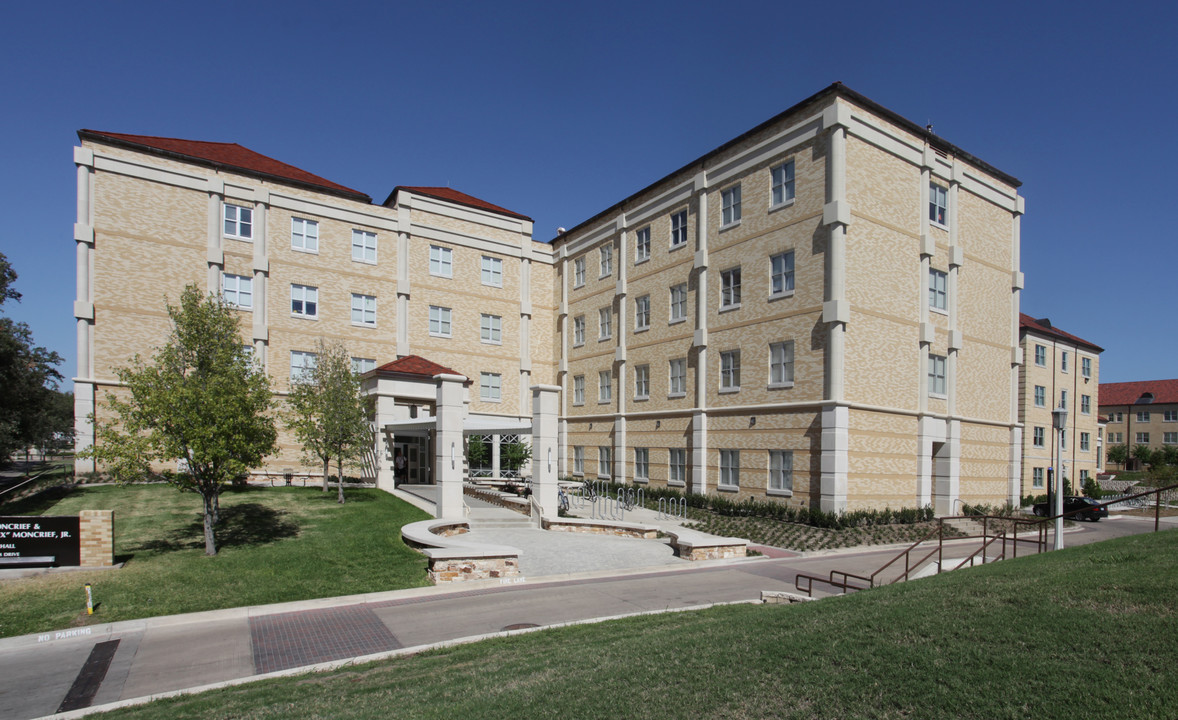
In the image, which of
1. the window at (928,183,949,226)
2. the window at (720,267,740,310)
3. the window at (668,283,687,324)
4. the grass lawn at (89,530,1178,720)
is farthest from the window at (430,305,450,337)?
the grass lawn at (89,530,1178,720)

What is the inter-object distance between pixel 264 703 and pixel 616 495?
26054 millimetres

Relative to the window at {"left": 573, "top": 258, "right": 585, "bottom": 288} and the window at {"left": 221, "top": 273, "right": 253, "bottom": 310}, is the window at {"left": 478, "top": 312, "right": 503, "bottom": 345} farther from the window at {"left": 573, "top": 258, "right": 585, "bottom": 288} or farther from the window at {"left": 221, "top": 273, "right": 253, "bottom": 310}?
the window at {"left": 221, "top": 273, "right": 253, "bottom": 310}

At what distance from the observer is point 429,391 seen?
93.4ft

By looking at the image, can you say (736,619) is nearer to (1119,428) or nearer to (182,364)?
(182,364)

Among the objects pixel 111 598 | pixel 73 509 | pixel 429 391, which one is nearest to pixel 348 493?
pixel 429 391

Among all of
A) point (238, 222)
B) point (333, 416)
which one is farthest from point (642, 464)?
point (238, 222)

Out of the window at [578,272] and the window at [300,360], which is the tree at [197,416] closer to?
the window at [300,360]

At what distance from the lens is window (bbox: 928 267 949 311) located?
26875 mm

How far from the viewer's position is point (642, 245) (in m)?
34.4

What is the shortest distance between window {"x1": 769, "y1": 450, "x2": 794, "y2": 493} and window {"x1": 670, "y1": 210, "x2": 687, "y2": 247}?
37.9 ft

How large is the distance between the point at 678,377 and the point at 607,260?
9.68 m

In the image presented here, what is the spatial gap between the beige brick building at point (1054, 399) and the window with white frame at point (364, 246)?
37.9m

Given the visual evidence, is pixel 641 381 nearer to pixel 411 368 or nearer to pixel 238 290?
pixel 411 368

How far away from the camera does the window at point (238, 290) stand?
100ft
